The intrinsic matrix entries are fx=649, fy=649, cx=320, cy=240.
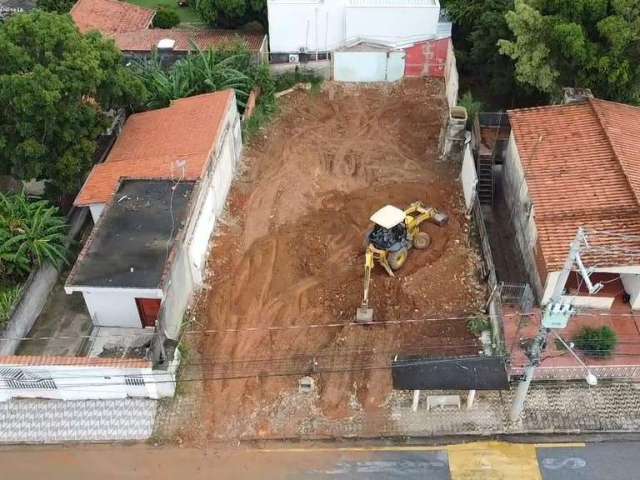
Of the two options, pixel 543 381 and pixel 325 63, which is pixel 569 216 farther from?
pixel 325 63

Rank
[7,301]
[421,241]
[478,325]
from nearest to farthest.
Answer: [7,301], [478,325], [421,241]

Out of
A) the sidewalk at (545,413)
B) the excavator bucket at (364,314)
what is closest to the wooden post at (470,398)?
the sidewalk at (545,413)

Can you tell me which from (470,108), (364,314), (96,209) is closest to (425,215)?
(364,314)

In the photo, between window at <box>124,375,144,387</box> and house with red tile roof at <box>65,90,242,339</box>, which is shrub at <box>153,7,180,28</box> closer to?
house with red tile roof at <box>65,90,242,339</box>

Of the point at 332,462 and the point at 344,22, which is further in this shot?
the point at 344,22

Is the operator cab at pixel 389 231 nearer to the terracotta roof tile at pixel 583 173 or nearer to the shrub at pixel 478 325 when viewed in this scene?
the shrub at pixel 478 325

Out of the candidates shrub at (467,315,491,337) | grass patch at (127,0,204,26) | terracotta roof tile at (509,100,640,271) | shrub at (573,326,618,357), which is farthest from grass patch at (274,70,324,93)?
shrub at (573,326,618,357)

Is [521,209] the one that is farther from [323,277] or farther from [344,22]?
[344,22]
